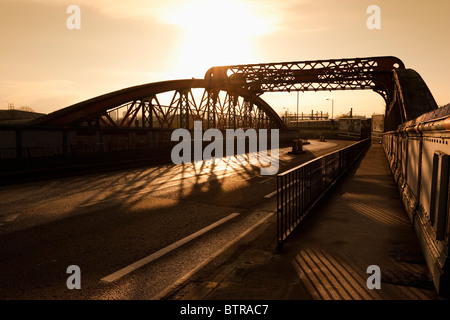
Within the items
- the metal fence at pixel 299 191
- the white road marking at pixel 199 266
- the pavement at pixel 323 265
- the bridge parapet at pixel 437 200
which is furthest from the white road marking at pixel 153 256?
the bridge parapet at pixel 437 200

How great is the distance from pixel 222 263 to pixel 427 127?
12.2 ft

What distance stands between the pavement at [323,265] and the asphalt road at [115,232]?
0.52m

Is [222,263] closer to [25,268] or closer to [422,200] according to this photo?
[25,268]

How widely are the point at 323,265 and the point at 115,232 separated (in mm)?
4314

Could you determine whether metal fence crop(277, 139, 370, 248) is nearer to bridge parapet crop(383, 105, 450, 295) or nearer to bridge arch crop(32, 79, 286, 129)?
bridge parapet crop(383, 105, 450, 295)

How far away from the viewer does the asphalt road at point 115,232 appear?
4504mm

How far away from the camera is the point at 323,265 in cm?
468

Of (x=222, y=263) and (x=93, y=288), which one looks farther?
(x=222, y=263)

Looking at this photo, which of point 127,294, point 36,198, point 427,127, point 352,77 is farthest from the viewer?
point 352,77

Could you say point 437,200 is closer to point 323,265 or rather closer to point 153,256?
point 323,265

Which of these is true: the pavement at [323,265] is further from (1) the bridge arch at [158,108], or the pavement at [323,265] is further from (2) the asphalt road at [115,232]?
(1) the bridge arch at [158,108]

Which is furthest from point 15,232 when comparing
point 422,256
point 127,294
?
point 422,256
